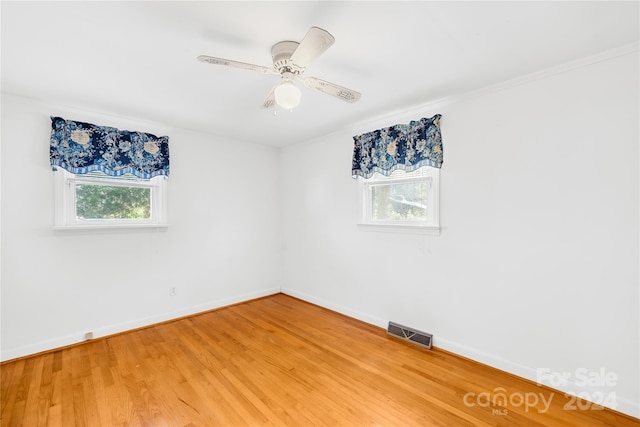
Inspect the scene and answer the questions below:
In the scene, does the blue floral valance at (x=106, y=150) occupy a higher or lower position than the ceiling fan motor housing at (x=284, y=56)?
lower

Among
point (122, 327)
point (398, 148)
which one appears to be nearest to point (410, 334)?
point (398, 148)

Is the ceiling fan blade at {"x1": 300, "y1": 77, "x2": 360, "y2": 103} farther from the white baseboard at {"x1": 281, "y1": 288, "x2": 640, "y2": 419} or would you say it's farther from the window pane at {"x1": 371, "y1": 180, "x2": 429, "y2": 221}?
the white baseboard at {"x1": 281, "y1": 288, "x2": 640, "y2": 419}

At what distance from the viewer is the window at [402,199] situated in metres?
2.82

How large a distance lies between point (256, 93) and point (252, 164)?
6.11 feet

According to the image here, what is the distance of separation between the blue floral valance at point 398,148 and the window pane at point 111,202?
98.6 inches

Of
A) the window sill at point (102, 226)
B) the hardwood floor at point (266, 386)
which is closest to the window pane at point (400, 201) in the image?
the hardwood floor at point (266, 386)

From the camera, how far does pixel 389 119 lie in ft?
10.3

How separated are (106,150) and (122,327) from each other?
191cm

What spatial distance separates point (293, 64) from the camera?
1.64 m

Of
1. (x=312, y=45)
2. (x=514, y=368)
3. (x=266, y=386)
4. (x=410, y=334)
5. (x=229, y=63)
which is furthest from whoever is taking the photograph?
(x=410, y=334)

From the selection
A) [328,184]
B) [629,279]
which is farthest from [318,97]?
[629,279]

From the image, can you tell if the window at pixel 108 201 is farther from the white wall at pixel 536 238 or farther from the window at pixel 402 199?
the white wall at pixel 536 238

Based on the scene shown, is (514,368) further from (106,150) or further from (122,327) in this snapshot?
(106,150)

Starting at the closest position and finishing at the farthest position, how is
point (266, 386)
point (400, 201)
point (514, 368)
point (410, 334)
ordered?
point (266, 386) → point (514, 368) → point (410, 334) → point (400, 201)
